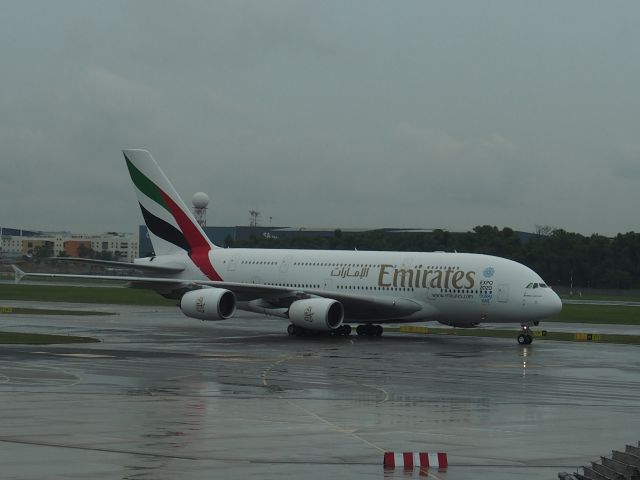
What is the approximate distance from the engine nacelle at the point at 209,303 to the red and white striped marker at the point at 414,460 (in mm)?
34105

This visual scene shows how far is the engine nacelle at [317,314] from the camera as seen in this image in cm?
5153

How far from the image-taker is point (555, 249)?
433 ft

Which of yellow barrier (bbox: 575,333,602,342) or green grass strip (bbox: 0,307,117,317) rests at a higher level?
yellow barrier (bbox: 575,333,602,342)

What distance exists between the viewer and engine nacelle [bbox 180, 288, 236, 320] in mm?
52812

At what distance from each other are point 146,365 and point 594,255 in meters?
104

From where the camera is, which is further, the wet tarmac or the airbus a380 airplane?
the airbus a380 airplane

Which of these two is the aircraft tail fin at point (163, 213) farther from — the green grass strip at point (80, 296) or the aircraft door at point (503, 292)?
the green grass strip at point (80, 296)

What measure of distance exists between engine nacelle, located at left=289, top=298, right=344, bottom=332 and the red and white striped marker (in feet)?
106

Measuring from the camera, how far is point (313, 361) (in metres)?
39.8

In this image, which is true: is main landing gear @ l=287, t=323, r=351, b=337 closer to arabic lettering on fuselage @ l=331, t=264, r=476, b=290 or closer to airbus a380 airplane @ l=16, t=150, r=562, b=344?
airbus a380 airplane @ l=16, t=150, r=562, b=344

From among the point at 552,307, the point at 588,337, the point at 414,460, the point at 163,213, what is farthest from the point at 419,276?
the point at 414,460

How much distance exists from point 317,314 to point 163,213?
1419 centimetres

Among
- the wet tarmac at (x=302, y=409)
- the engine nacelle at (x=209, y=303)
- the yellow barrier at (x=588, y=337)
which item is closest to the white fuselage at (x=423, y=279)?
the engine nacelle at (x=209, y=303)

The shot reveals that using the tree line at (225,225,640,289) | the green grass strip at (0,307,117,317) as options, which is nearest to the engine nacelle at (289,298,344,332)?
the green grass strip at (0,307,117,317)
